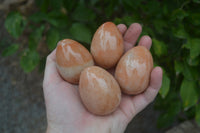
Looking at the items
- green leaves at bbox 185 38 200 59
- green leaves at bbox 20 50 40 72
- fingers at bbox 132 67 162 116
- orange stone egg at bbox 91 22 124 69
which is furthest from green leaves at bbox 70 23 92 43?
green leaves at bbox 185 38 200 59

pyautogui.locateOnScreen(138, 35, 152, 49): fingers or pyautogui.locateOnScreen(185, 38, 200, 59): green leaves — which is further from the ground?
pyautogui.locateOnScreen(138, 35, 152, 49): fingers

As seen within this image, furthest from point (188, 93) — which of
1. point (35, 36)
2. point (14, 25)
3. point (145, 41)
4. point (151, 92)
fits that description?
point (14, 25)

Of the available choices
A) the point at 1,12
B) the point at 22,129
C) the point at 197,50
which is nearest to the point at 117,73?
the point at 197,50

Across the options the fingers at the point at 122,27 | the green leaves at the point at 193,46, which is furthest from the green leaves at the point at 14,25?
the green leaves at the point at 193,46

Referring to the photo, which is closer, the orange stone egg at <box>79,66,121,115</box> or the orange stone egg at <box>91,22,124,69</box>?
the orange stone egg at <box>79,66,121,115</box>

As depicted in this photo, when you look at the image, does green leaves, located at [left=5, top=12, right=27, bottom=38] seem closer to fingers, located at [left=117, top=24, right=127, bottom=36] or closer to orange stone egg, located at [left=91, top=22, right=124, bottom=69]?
orange stone egg, located at [left=91, top=22, right=124, bottom=69]

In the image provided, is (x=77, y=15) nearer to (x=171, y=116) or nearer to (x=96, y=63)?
(x=96, y=63)

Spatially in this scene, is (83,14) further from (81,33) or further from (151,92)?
(151,92)
